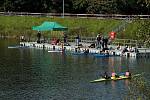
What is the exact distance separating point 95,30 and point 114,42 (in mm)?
18064

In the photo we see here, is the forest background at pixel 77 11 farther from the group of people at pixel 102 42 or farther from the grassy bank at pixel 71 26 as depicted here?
the group of people at pixel 102 42

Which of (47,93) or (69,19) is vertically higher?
(69,19)

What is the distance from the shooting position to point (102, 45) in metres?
63.8

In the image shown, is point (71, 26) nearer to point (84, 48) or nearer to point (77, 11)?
point (77, 11)

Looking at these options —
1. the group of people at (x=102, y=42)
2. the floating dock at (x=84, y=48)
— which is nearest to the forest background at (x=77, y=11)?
the group of people at (x=102, y=42)

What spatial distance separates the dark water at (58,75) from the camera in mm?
34844

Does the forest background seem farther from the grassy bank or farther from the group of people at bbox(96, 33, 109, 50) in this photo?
the group of people at bbox(96, 33, 109, 50)

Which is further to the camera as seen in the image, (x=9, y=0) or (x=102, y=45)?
(x=9, y=0)

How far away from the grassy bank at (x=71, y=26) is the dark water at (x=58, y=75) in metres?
20.9

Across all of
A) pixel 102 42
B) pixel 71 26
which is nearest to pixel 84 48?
pixel 102 42

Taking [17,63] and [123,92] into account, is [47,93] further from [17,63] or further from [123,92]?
[17,63]

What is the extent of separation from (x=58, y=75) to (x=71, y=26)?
49691 millimetres

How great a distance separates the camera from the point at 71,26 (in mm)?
93938

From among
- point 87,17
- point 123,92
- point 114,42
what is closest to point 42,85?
point 123,92
